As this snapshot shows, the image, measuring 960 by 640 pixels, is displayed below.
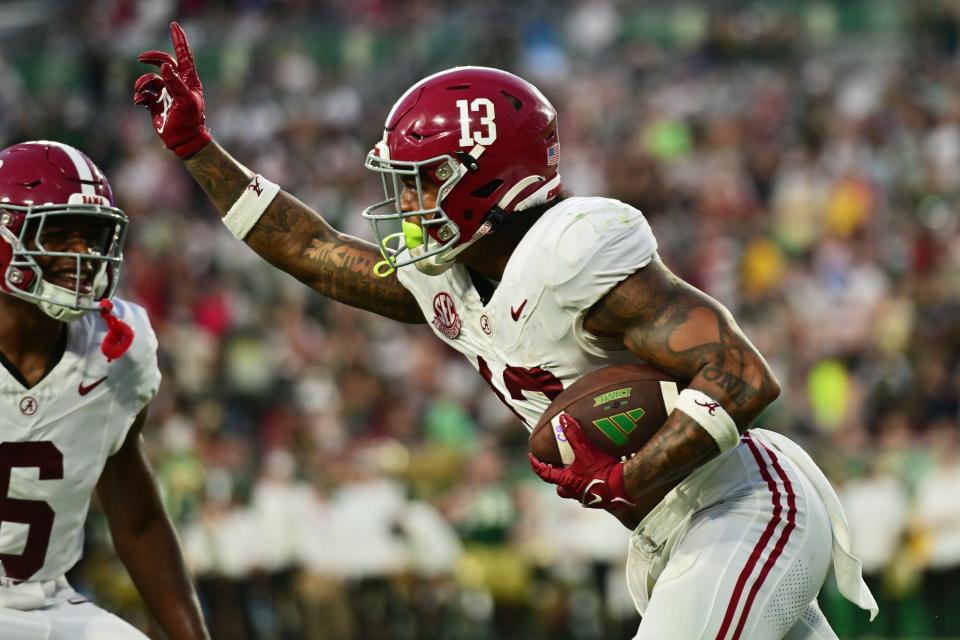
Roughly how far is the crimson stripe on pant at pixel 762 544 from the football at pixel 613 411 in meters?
0.37

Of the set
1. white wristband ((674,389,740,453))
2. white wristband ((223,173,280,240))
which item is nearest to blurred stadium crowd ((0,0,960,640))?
white wristband ((223,173,280,240))

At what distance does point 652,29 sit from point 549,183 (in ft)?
28.4

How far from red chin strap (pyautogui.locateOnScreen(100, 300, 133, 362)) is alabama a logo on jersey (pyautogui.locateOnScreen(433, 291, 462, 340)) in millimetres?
857

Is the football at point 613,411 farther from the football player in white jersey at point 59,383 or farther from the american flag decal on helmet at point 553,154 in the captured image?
the football player in white jersey at point 59,383

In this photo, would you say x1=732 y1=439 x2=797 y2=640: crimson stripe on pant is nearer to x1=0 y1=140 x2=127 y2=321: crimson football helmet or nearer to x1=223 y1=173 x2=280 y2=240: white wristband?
x1=223 y1=173 x2=280 y2=240: white wristband

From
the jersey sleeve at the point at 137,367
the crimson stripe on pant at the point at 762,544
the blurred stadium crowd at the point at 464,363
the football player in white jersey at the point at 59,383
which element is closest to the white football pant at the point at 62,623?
the football player in white jersey at the point at 59,383

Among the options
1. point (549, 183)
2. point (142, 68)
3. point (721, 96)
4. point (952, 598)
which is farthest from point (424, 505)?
point (142, 68)

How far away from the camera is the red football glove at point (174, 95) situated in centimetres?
392

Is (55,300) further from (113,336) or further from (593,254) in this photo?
(593,254)

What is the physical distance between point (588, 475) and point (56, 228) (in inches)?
64.7

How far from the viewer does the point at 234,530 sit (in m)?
9.05

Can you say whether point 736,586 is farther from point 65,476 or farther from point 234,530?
point 234,530

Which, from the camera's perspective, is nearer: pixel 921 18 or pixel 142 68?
pixel 921 18

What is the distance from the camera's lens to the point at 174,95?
12.9 ft
